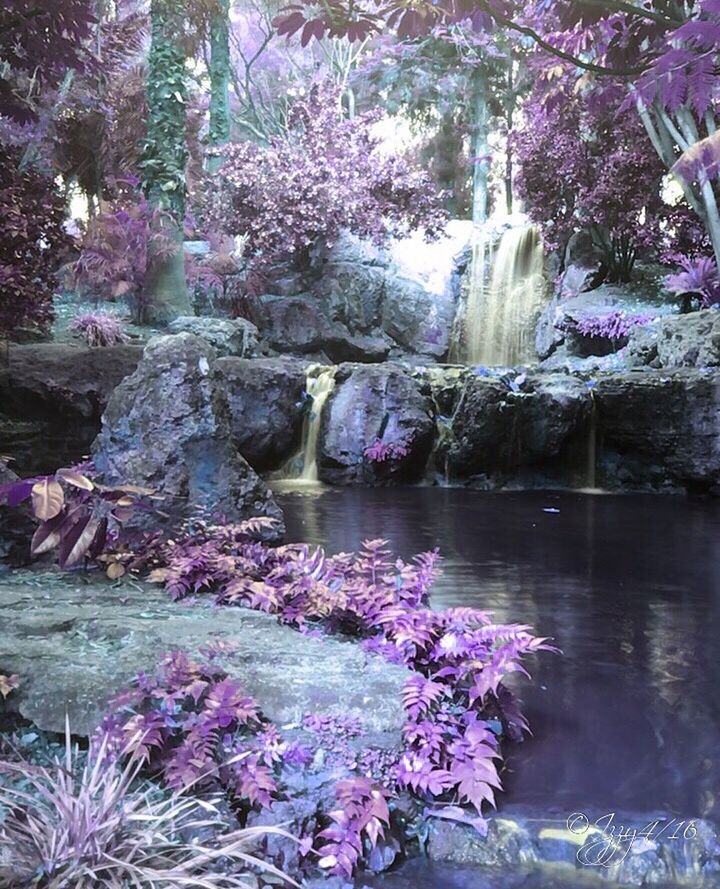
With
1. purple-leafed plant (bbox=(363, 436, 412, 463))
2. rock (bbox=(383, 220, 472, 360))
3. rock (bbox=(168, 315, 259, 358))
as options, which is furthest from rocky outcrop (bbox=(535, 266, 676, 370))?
rock (bbox=(168, 315, 259, 358))

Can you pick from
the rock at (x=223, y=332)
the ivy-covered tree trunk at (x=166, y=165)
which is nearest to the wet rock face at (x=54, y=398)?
the rock at (x=223, y=332)

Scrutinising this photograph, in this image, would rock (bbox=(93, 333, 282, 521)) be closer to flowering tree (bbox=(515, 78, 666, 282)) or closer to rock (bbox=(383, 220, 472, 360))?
flowering tree (bbox=(515, 78, 666, 282))

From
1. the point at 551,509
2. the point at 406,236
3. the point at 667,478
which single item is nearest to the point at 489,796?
the point at 551,509

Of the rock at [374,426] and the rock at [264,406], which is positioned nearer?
the rock at [264,406]

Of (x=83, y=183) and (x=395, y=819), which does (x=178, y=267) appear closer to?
(x=83, y=183)

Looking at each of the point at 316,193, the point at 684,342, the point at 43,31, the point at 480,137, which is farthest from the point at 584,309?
the point at 43,31

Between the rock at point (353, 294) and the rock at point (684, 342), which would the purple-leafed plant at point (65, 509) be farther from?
the rock at point (353, 294)

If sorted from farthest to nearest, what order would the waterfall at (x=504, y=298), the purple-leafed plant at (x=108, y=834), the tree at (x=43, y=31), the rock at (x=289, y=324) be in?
the waterfall at (x=504, y=298)
the rock at (x=289, y=324)
the tree at (x=43, y=31)
the purple-leafed plant at (x=108, y=834)

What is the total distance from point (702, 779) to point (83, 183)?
1559cm

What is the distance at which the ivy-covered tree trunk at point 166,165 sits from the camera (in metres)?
11.6

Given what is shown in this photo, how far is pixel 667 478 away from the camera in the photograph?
32.5 feet

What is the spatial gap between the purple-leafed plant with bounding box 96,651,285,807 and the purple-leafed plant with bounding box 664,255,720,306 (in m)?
12.1

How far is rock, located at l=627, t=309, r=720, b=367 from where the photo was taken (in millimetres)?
10242

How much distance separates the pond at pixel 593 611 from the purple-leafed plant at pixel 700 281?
4.88 metres
